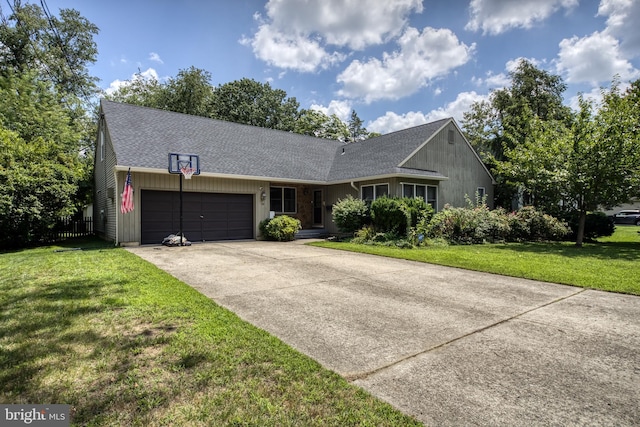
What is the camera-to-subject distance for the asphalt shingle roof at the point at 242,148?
42.3ft

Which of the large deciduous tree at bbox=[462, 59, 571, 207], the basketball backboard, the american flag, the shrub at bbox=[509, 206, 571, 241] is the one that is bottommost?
the shrub at bbox=[509, 206, 571, 241]

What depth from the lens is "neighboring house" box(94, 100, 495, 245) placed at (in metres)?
12.3

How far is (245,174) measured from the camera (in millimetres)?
13859

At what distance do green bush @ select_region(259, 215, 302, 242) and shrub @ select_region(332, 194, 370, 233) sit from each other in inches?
80.3

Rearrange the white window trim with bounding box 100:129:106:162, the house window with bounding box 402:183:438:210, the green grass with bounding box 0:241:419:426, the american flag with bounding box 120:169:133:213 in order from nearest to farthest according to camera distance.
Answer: the green grass with bounding box 0:241:419:426
the american flag with bounding box 120:169:133:213
the house window with bounding box 402:183:438:210
the white window trim with bounding box 100:129:106:162

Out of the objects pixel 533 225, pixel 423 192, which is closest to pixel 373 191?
pixel 423 192

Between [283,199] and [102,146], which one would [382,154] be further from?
[102,146]

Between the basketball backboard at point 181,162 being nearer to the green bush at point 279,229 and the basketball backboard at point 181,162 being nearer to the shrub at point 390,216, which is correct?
the green bush at point 279,229

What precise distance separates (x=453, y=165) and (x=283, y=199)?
9178 millimetres

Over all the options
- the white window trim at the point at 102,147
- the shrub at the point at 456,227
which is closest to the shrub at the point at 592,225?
the shrub at the point at 456,227

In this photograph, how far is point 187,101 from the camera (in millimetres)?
29969

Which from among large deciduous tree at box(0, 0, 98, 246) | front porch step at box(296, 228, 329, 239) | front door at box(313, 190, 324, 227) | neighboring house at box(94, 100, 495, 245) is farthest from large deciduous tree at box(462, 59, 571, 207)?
large deciduous tree at box(0, 0, 98, 246)

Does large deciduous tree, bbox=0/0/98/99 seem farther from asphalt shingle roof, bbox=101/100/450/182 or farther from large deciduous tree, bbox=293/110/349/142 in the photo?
large deciduous tree, bbox=293/110/349/142

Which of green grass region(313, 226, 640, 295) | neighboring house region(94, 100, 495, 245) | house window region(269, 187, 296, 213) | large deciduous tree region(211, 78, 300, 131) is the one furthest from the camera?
large deciduous tree region(211, 78, 300, 131)
